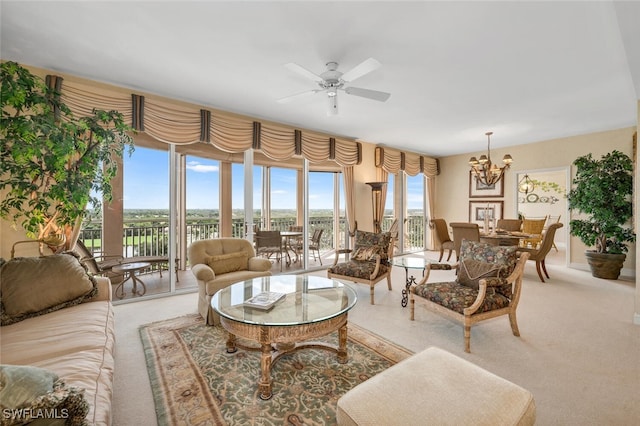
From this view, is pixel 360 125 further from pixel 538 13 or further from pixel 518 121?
pixel 538 13

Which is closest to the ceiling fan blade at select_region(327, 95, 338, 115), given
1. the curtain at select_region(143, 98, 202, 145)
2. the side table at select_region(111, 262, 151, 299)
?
the curtain at select_region(143, 98, 202, 145)

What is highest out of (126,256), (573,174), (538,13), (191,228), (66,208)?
(538,13)

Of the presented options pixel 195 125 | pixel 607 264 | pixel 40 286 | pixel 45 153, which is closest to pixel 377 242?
pixel 195 125

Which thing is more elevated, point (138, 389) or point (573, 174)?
point (573, 174)

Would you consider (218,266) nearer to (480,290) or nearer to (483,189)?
(480,290)

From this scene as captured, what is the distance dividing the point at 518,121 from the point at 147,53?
5435mm

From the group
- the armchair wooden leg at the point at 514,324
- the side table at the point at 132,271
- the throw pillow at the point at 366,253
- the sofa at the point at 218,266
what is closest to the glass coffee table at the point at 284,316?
the sofa at the point at 218,266

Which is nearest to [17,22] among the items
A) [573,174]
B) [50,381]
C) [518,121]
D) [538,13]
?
[50,381]

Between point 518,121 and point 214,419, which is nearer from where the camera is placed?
point 214,419

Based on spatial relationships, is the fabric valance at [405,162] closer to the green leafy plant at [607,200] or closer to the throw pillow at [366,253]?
the throw pillow at [366,253]

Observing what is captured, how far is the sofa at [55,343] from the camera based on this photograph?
3.19ft

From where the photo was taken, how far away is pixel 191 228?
554 centimetres

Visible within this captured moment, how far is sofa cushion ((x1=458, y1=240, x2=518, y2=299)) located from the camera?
2.63 m

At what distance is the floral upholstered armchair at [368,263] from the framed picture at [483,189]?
13.4 feet
